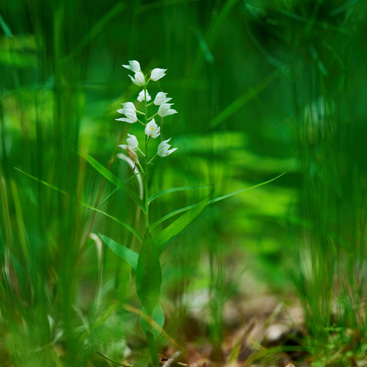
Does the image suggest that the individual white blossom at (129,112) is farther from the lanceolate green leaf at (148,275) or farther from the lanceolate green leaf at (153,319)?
the lanceolate green leaf at (153,319)

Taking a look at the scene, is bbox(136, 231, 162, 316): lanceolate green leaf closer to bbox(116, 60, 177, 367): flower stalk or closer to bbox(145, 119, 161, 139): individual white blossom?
bbox(116, 60, 177, 367): flower stalk

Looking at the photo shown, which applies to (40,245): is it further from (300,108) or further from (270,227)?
(270,227)

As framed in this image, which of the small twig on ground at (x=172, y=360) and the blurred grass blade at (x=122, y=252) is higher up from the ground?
the blurred grass blade at (x=122, y=252)

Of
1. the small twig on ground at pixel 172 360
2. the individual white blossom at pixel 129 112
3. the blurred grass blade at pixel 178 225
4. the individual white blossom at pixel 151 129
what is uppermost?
the individual white blossom at pixel 129 112

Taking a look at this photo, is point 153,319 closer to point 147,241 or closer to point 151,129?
point 147,241

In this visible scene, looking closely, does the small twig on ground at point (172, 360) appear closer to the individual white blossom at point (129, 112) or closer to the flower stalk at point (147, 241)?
the flower stalk at point (147, 241)

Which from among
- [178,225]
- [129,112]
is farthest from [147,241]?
→ [129,112]

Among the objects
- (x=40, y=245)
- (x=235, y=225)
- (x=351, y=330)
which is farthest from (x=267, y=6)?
(x=40, y=245)

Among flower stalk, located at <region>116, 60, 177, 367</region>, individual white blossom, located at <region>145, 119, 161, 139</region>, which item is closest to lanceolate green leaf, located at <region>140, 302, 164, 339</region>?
flower stalk, located at <region>116, 60, 177, 367</region>

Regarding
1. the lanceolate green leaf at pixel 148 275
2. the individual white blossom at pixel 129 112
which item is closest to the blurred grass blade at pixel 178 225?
the lanceolate green leaf at pixel 148 275
